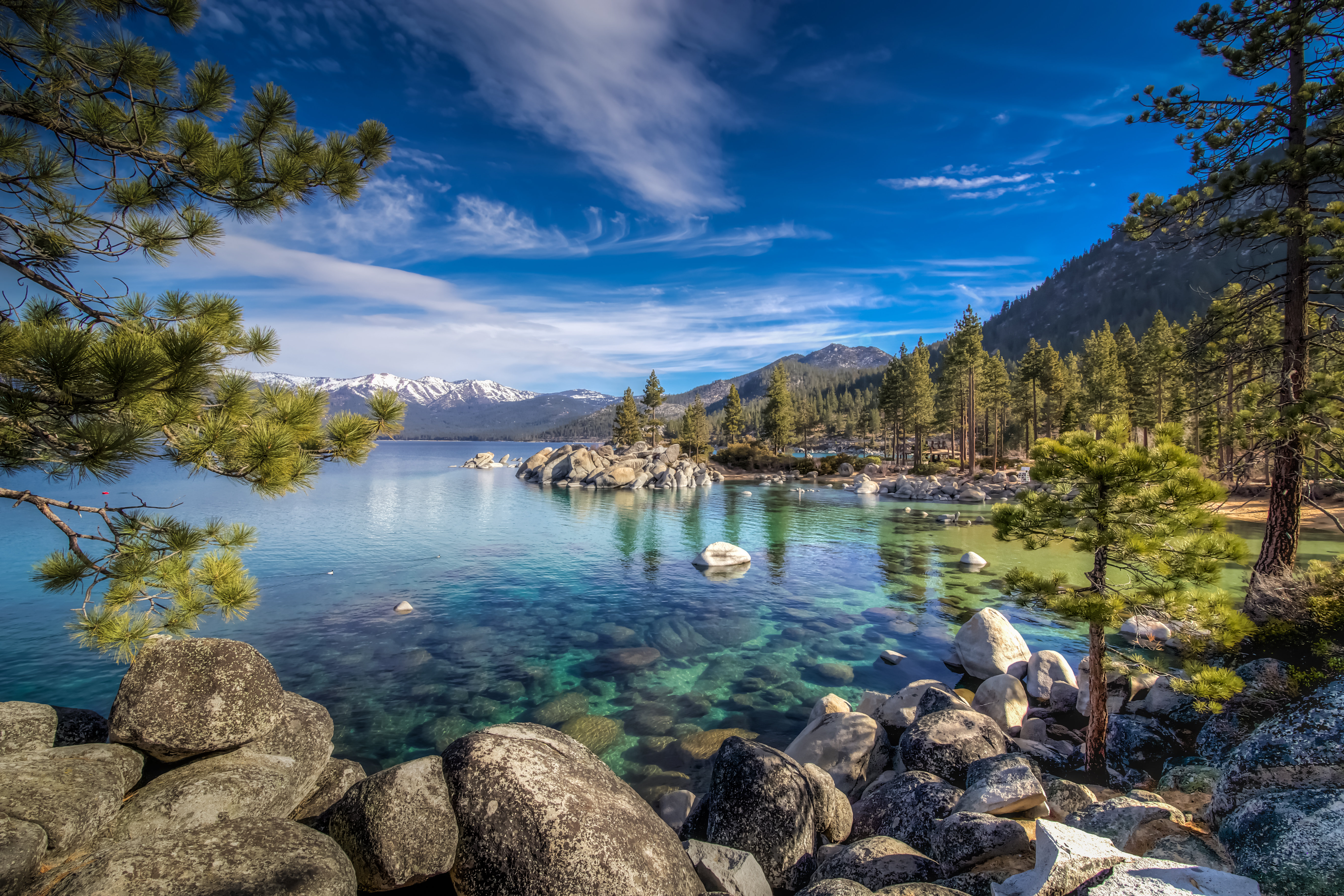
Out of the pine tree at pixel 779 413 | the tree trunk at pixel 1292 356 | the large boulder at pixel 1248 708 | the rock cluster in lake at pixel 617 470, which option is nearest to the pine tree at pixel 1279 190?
the tree trunk at pixel 1292 356

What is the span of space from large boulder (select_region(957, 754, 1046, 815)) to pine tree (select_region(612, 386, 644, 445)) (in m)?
87.5

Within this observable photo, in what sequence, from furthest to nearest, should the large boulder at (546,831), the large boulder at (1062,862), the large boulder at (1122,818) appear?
the large boulder at (1122,818) < the large boulder at (546,831) < the large boulder at (1062,862)

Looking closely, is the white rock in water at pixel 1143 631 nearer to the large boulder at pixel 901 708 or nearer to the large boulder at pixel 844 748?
the large boulder at pixel 901 708

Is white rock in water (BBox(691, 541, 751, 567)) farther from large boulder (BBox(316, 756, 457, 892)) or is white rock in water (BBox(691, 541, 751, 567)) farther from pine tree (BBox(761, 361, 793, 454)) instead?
pine tree (BBox(761, 361, 793, 454))

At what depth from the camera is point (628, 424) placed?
9500 centimetres

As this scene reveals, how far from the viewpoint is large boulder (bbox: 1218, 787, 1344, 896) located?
3.65 metres

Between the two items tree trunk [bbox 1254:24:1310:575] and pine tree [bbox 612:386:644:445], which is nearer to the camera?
tree trunk [bbox 1254:24:1310:575]

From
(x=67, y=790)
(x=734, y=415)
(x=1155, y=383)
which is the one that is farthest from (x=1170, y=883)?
(x=734, y=415)

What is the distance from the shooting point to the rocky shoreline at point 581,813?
3.78 meters

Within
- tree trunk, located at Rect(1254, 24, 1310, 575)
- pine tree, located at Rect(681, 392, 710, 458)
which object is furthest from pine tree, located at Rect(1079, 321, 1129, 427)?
pine tree, located at Rect(681, 392, 710, 458)

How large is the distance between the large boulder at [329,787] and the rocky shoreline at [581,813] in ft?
0.10

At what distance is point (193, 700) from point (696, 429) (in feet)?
294

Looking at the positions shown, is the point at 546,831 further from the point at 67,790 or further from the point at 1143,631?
the point at 1143,631

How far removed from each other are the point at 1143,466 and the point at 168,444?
10.8 metres
